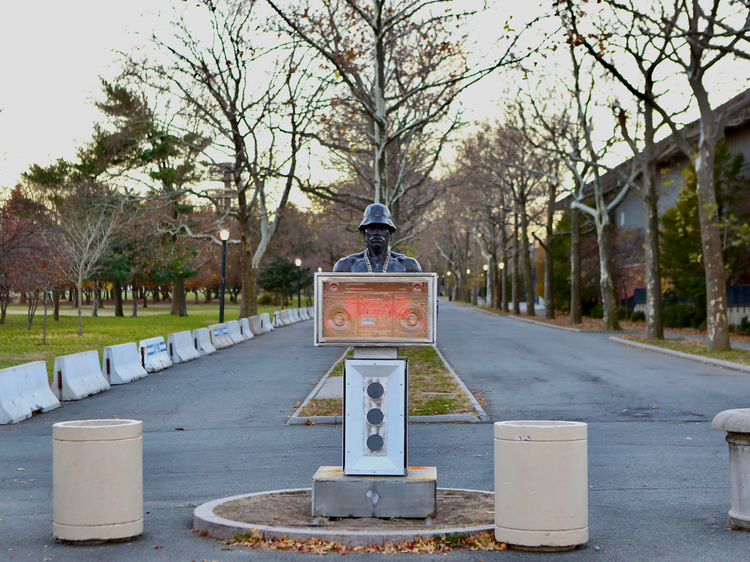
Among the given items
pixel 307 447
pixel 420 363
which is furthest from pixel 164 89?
pixel 307 447

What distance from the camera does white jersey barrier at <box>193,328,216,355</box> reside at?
25641mm

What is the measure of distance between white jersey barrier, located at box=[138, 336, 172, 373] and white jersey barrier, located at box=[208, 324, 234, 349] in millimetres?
5907

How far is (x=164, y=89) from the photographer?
3441 cm

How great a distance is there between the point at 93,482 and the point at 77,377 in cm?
1037

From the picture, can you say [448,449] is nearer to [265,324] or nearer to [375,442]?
[375,442]

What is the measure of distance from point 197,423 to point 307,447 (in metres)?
2.93

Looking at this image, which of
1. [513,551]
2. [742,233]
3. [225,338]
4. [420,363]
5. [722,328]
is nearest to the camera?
[513,551]

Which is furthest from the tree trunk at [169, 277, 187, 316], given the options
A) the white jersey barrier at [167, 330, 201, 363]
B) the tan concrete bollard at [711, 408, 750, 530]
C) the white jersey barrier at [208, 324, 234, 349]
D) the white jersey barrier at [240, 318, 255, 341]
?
the tan concrete bollard at [711, 408, 750, 530]

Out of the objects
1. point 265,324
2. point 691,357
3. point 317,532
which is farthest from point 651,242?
point 317,532

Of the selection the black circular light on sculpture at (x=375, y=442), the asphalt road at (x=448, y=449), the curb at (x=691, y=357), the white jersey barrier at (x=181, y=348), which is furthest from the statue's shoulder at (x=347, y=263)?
the white jersey barrier at (x=181, y=348)

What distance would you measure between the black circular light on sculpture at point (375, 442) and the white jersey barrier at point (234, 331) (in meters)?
24.9

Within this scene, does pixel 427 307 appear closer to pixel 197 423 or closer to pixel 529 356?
pixel 197 423

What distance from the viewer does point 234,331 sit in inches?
1244

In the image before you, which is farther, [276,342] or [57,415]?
[276,342]
